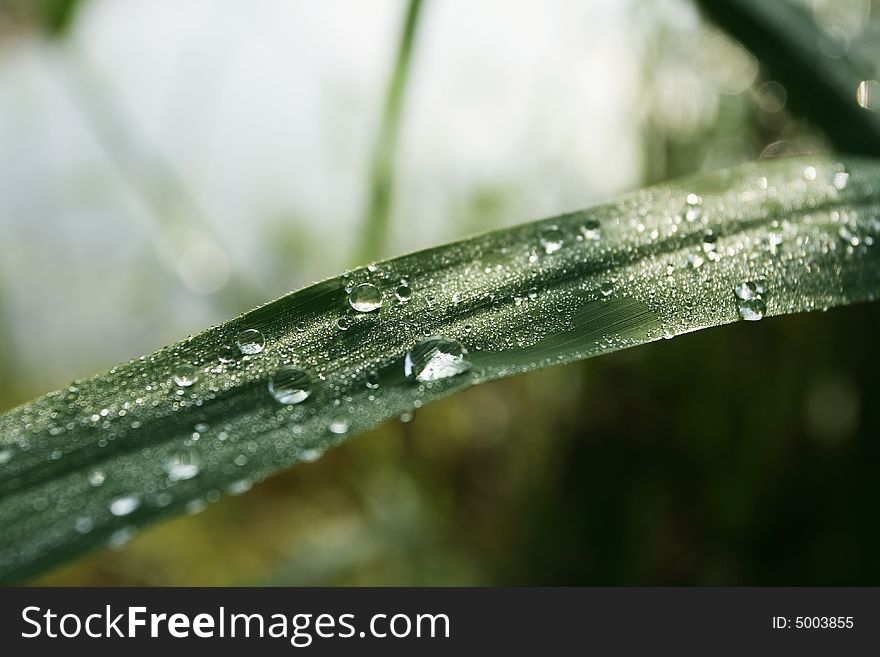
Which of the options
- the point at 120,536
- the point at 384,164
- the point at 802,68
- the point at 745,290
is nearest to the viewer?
the point at 120,536

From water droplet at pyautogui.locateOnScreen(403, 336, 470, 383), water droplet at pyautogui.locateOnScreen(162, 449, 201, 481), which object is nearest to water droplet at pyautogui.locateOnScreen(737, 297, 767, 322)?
water droplet at pyautogui.locateOnScreen(403, 336, 470, 383)

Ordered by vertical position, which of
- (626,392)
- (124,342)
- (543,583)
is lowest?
(543,583)

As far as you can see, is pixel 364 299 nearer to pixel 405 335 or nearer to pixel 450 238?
pixel 405 335

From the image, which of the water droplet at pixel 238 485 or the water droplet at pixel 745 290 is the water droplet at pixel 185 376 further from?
the water droplet at pixel 745 290

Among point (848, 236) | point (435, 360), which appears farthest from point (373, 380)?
point (848, 236)

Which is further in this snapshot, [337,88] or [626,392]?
[337,88]

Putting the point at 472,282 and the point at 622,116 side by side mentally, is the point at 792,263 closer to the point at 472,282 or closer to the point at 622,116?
the point at 472,282

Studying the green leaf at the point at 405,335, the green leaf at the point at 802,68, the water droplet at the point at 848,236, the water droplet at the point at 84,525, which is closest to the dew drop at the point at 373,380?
the green leaf at the point at 405,335

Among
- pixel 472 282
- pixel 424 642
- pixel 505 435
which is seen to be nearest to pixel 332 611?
pixel 424 642
